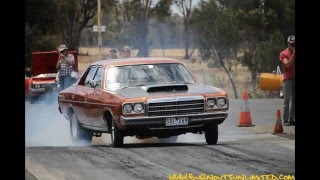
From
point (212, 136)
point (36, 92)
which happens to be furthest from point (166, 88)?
point (36, 92)

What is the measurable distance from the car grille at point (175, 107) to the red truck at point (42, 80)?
13.4m

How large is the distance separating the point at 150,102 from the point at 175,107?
300 mm

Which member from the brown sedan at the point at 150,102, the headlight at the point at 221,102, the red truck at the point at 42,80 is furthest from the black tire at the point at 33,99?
the headlight at the point at 221,102

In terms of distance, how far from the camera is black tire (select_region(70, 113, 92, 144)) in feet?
37.4

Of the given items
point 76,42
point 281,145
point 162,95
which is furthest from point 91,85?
point 76,42

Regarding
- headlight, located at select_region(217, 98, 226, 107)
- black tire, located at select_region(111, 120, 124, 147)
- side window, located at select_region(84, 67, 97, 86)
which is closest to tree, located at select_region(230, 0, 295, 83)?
side window, located at select_region(84, 67, 97, 86)

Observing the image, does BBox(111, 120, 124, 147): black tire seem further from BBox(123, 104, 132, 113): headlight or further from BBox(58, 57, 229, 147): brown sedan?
BBox(123, 104, 132, 113): headlight

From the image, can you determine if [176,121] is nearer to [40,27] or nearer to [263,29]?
[263,29]

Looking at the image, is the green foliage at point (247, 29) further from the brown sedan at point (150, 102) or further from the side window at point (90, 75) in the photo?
the brown sedan at point (150, 102)

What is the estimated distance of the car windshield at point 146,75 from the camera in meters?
10.5

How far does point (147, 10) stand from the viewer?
32062 mm
